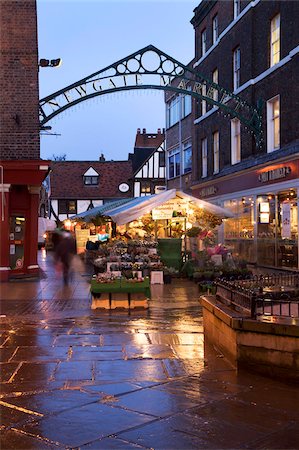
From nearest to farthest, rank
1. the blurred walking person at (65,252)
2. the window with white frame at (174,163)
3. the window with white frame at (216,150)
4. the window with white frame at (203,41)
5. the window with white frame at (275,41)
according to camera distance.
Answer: the blurred walking person at (65,252), the window with white frame at (275,41), the window with white frame at (216,150), the window with white frame at (203,41), the window with white frame at (174,163)

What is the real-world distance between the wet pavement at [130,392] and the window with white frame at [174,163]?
26.2m

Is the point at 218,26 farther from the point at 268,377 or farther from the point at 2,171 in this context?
the point at 268,377

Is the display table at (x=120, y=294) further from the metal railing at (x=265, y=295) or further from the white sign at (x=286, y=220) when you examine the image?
the white sign at (x=286, y=220)

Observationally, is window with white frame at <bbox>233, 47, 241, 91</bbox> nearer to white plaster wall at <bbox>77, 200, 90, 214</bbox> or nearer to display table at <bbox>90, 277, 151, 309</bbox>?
display table at <bbox>90, 277, 151, 309</bbox>

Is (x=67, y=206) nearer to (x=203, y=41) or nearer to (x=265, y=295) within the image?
(x=203, y=41)

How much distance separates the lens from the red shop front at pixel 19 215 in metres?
16.8

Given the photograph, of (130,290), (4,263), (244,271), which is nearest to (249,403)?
(130,290)

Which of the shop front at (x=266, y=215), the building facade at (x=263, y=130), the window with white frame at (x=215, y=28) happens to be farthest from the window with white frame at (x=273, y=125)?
the window with white frame at (x=215, y=28)

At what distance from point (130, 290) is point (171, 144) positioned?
1046 inches

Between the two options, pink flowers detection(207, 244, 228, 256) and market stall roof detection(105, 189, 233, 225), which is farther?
market stall roof detection(105, 189, 233, 225)

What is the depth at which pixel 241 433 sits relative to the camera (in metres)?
4.79

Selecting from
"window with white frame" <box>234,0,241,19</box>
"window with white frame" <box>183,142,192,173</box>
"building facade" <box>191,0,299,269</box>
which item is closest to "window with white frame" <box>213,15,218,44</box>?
"building facade" <box>191,0,299,269</box>

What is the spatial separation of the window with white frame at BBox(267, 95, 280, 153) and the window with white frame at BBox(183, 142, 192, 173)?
485 inches

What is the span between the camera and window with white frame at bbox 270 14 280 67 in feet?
67.4
